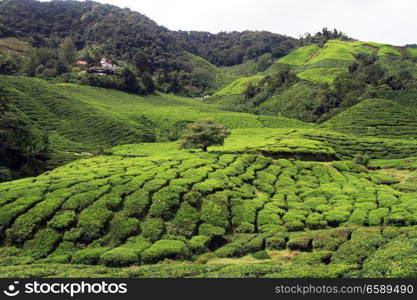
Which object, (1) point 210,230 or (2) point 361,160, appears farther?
(2) point 361,160

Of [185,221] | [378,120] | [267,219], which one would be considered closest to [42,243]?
[185,221]

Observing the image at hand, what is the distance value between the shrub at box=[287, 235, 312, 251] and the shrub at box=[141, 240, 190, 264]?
8306mm

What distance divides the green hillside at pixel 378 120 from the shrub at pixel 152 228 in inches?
3811

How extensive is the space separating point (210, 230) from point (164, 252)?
623cm

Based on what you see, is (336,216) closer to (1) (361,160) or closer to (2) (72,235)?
(2) (72,235)

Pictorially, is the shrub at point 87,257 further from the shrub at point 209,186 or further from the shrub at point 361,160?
the shrub at point 361,160

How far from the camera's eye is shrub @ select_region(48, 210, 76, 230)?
101ft

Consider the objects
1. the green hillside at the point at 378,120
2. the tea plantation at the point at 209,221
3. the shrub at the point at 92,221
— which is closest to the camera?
the tea plantation at the point at 209,221

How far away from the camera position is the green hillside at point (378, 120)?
365 ft

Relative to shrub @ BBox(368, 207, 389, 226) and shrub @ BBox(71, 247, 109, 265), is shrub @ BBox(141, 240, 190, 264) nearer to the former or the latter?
shrub @ BBox(71, 247, 109, 265)

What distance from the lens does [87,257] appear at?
26984 mm

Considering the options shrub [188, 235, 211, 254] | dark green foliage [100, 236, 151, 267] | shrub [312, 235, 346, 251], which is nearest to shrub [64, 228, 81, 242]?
dark green foliage [100, 236, 151, 267]

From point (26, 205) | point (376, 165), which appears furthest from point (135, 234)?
point (376, 165)

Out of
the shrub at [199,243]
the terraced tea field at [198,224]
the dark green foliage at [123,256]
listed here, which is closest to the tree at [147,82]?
the terraced tea field at [198,224]
